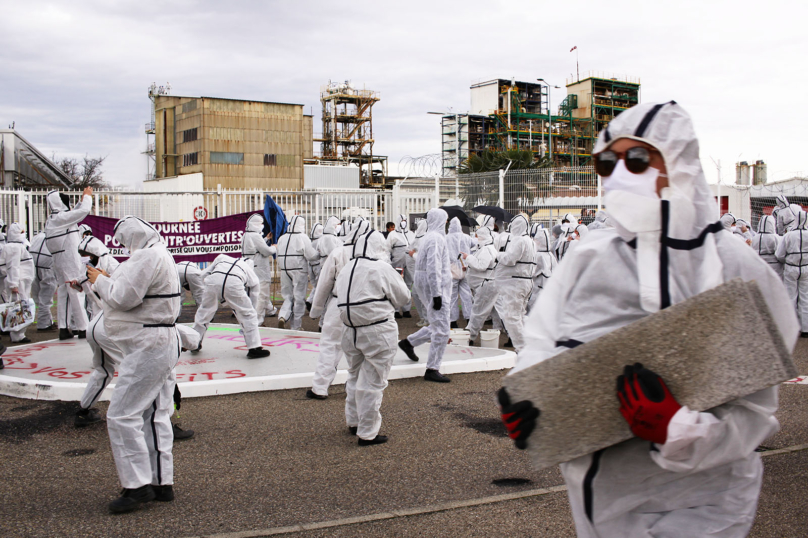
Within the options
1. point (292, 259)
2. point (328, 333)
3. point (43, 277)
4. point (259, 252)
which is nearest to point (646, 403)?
point (328, 333)

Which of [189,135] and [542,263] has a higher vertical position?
[189,135]

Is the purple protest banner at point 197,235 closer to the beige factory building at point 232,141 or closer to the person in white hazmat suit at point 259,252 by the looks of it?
the person in white hazmat suit at point 259,252

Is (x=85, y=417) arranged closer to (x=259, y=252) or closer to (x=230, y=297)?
(x=230, y=297)

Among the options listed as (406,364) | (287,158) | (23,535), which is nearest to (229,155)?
(287,158)

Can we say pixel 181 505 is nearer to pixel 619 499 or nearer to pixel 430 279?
pixel 619 499

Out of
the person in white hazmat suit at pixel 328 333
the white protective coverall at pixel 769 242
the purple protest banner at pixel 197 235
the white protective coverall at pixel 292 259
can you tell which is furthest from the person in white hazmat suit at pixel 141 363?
the white protective coverall at pixel 769 242

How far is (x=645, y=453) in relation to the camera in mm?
1885

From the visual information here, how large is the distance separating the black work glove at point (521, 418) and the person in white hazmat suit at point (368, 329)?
3812 mm

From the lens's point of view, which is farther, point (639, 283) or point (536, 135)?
point (536, 135)

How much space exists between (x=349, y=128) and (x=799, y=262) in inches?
2453

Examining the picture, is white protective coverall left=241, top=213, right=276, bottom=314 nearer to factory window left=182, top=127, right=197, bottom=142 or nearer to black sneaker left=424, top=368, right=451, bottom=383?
black sneaker left=424, top=368, right=451, bottom=383

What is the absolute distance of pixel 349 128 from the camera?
7088 centimetres

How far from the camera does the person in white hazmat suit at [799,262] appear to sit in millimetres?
11617

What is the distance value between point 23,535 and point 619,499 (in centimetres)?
361
